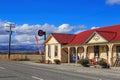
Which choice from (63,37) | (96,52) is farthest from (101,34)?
(63,37)

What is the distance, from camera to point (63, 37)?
168ft

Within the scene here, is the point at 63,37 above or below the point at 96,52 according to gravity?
above

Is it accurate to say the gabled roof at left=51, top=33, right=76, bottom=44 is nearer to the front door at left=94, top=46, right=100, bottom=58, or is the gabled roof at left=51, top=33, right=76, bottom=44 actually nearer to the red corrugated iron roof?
the red corrugated iron roof

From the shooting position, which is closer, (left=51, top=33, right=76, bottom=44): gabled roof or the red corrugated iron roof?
the red corrugated iron roof

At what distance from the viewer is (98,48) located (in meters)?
41.7

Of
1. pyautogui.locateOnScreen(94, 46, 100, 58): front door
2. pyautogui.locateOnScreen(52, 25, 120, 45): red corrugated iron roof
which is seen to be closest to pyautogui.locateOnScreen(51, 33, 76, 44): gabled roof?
pyautogui.locateOnScreen(52, 25, 120, 45): red corrugated iron roof

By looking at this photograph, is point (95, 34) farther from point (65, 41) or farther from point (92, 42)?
point (65, 41)

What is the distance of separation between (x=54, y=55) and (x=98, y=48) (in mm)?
11006

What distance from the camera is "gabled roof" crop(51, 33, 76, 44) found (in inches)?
1959

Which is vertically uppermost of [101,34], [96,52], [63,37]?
[63,37]

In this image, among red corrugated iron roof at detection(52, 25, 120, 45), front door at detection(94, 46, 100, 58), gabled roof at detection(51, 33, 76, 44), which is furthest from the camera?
gabled roof at detection(51, 33, 76, 44)

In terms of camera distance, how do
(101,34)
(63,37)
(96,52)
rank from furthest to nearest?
1. (63,37)
2. (96,52)
3. (101,34)

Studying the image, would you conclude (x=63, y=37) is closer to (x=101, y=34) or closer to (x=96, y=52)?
(x=96, y=52)

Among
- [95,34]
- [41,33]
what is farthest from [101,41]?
[41,33]
